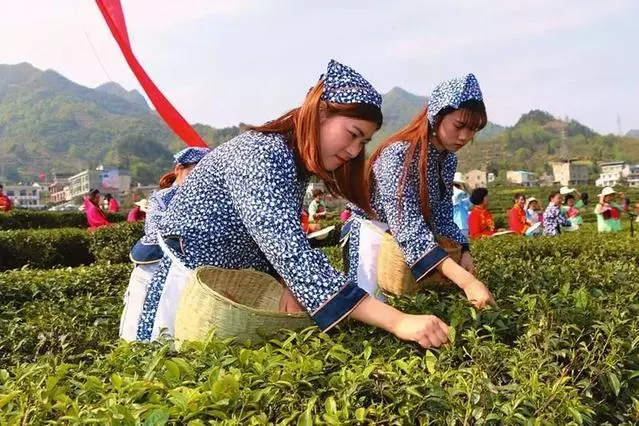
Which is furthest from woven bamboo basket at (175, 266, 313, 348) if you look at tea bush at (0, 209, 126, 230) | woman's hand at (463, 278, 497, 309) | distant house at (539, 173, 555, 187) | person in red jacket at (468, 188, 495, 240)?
distant house at (539, 173, 555, 187)

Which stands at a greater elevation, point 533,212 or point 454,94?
point 454,94

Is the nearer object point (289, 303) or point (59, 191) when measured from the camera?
point (289, 303)

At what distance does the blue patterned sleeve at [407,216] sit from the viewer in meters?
2.65

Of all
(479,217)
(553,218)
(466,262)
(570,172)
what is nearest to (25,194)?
(570,172)

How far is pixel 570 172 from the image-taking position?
10756 cm

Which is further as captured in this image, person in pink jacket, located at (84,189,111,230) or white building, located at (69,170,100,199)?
white building, located at (69,170,100,199)

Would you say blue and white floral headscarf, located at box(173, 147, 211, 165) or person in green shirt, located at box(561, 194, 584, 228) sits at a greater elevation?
blue and white floral headscarf, located at box(173, 147, 211, 165)

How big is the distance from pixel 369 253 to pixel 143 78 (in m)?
7.93

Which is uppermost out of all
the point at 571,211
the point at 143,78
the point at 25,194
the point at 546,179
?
the point at 143,78

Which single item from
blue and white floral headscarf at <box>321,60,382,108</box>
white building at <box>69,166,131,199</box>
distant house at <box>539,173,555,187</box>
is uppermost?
blue and white floral headscarf at <box>321,60,382,108</box>

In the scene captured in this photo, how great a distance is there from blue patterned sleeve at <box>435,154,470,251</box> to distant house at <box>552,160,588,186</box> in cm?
10589

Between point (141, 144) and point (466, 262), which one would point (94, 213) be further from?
point (141, 144)

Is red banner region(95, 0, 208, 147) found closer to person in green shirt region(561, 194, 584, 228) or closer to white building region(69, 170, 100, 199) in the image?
person in green shirt region(561, 194, 584, 228)

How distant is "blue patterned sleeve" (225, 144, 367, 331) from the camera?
190 cm
